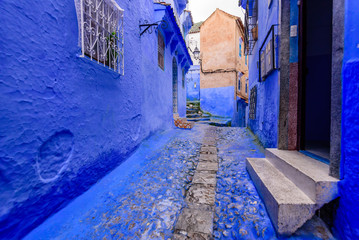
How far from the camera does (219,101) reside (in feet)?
55.3

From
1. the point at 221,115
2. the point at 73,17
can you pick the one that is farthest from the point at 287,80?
the point at 221,115

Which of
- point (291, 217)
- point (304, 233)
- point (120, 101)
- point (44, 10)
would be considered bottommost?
point (304, 233)

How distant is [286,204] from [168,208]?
54.3 inches

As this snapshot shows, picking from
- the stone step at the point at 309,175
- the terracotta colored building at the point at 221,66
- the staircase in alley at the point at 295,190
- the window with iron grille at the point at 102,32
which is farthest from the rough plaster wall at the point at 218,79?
the staircase in alley at the point at 295,190

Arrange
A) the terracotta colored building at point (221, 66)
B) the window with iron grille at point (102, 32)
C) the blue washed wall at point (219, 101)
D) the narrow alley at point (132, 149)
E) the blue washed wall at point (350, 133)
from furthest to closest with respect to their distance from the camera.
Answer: the terracotta colored building at point (221, 66) < the blue washed wall at point (219, 101) < the window with iron grille at point (102, 32) < the narrow alley at point (132, 149) < the blue washed wall at point (350, 133)

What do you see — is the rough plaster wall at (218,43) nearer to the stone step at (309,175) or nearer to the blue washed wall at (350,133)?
the stone step at (309,175)

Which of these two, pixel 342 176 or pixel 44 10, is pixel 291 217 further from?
pixel 44 10

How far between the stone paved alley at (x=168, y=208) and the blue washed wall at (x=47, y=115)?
273 millimetres

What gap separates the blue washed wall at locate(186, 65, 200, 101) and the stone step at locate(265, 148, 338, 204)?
A: 1655cm

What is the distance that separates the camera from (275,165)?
9.64 feet

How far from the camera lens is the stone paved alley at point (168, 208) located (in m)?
1.85

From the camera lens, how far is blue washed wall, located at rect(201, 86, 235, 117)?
54.5 feet

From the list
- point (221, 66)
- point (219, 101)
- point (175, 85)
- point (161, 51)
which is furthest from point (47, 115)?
point (221, 66)

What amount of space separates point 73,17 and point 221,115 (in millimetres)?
15418
